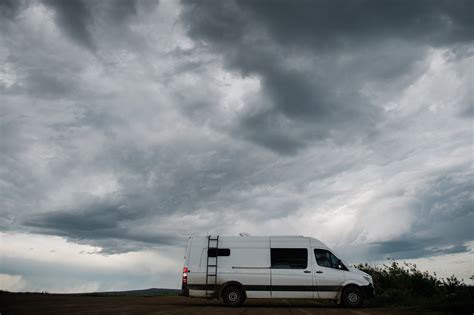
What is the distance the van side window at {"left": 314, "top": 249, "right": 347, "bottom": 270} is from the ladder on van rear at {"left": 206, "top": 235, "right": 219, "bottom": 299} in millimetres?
4048

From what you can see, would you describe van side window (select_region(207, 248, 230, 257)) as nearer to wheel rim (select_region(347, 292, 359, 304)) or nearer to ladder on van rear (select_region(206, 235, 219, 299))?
ladder on van rear (select_region(206, 235, 219, 299))

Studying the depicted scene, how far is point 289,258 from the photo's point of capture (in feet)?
53.3

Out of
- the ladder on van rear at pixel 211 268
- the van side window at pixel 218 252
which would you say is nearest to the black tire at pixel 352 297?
the van side window at pixel 218 252

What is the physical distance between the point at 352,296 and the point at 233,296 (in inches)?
182

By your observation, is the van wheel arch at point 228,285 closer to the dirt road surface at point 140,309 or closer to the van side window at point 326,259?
the dirt road surface at point 140,309

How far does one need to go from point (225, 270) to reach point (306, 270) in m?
3.22

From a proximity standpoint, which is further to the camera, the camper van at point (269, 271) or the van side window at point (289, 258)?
the van side window at point (289, 258)

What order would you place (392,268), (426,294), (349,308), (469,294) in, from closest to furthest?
(469,294) < (349,308) < (426,294) < (392,268)

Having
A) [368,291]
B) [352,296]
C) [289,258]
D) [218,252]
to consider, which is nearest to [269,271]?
[289,258]

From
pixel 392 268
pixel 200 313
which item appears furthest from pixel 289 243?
pixel 392 268

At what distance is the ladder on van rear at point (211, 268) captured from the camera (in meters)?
15.8

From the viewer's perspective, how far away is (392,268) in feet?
74.0

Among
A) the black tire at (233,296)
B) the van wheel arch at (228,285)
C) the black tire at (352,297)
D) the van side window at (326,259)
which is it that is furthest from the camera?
the van side window at (326,259)

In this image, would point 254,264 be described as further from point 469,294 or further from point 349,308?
point 469,294
